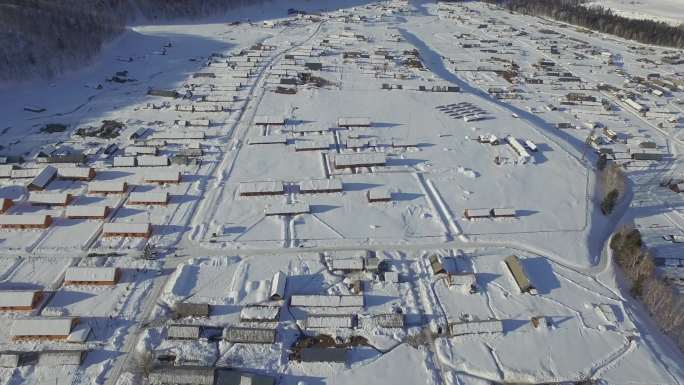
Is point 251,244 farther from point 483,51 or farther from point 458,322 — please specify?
point 483,51

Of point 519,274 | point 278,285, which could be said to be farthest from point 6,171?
point 519,274

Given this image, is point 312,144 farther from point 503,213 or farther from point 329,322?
point 329,322

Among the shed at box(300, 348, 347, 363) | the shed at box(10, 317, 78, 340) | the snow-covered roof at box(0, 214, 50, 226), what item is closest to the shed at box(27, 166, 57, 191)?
the snow-covered roof at box(0, 214, 50, 226)

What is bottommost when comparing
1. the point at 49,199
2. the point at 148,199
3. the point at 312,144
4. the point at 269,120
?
the point at 49,199

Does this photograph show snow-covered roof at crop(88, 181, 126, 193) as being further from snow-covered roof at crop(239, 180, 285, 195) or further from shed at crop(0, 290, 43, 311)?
shed at crop(0, 290, 43, 311)

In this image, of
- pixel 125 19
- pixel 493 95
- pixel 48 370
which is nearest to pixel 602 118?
pixel 493 95
